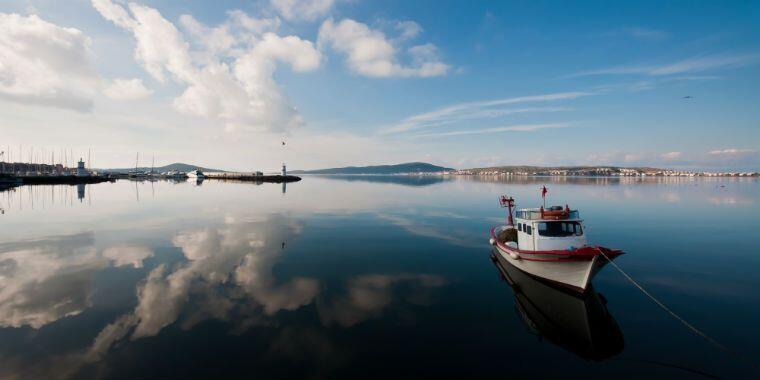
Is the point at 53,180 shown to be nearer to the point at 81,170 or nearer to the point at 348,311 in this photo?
the point at 81,170

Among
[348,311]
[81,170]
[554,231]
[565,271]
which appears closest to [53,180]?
[81,170]

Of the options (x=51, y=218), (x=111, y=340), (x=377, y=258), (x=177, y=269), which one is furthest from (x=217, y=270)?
(x=51, y=218)

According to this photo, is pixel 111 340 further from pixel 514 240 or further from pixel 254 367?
pixel 514 240

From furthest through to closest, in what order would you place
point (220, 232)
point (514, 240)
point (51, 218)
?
point (51, 218) < point (220, 232) < point (514, 240)

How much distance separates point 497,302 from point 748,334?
36.7 feet

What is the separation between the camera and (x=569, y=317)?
1712 cm

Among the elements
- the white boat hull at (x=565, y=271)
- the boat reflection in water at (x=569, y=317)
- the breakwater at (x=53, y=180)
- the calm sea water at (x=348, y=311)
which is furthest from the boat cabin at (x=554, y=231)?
the breakwater at (x=53, y=180)

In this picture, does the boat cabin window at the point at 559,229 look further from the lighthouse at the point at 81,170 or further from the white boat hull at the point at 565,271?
the lighthouse at the point at 81,170

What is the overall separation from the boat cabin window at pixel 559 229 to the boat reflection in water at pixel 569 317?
3.36 metres

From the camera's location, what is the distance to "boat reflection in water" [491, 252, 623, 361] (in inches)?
568

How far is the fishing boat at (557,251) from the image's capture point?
19.0 m

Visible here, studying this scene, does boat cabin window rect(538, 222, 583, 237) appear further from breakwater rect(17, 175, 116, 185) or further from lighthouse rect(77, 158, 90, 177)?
lighthouse rect(77, 158, 90, 177)

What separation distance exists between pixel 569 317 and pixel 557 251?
4.21 meters

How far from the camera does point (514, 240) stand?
97.7 feet
